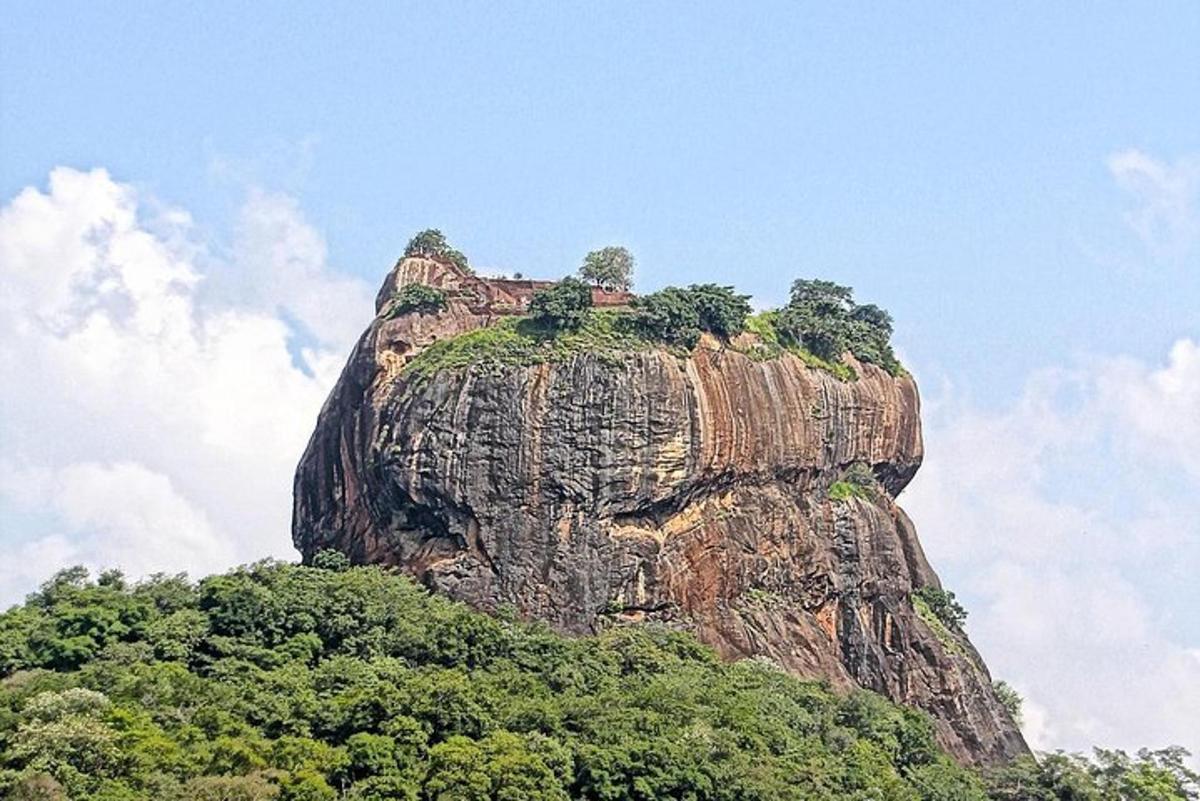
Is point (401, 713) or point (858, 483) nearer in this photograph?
point (401, 713)

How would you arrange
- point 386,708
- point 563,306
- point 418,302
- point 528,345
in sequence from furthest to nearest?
1. point 418,302
2. point 563,306
3. point 528,345
4. point 386,708

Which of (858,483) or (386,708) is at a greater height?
(858,483)

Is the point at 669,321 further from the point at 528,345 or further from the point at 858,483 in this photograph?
the point at 858,483

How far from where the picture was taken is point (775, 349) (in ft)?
179

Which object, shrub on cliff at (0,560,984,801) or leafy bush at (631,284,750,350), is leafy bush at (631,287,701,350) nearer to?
leafy bush at (631,284,750,350)

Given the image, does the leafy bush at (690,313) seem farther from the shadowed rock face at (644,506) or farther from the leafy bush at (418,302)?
the leafy bush at (418,302)

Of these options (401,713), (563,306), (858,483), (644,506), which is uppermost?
(563,306)

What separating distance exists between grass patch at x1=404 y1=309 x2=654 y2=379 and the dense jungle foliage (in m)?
6.56

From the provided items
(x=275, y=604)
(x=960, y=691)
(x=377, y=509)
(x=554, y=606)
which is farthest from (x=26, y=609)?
(x=960, y=691)

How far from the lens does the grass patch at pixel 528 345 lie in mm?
51000

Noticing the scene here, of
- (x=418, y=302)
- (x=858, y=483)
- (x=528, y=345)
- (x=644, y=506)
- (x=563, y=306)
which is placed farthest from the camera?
(x=858, y=483)

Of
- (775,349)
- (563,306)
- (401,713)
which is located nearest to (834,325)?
(775,349)

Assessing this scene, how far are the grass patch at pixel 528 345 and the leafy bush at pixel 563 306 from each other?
199mm

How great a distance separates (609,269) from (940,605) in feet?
50.9
